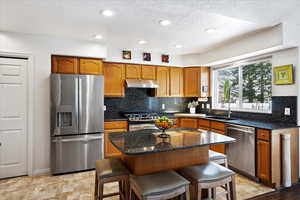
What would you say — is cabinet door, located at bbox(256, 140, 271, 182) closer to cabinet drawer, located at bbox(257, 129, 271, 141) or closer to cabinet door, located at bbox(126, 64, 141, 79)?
cabinet drawer, located at bbox(257, 129, 271, 141)

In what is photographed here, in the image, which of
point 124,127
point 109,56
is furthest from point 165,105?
point 109,56

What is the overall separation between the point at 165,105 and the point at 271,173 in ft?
9.44

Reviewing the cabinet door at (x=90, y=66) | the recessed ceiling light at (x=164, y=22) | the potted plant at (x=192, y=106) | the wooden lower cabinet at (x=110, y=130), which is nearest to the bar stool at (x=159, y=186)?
the recessed ceiling light at (x=164, y=22)

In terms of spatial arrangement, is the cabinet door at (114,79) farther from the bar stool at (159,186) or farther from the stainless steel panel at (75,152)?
the bar stool at (159,186)

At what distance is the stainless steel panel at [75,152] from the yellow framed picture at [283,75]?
3.35 meters

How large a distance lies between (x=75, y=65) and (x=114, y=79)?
950 mm

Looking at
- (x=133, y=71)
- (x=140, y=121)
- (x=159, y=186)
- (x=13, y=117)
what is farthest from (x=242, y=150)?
(x=13, y=117)

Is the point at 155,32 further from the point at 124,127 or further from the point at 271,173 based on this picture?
the point at 271,173

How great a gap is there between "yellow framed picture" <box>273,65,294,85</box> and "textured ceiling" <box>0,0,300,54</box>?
75 cm

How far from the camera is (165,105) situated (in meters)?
5.04

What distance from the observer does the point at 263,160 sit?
279 centimetres

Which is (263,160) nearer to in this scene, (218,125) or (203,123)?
(218,125)

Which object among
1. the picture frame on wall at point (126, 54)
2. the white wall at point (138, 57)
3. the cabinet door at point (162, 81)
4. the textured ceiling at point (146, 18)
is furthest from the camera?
the cabinet door at point (162, 81)

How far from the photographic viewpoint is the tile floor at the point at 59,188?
254 cm
